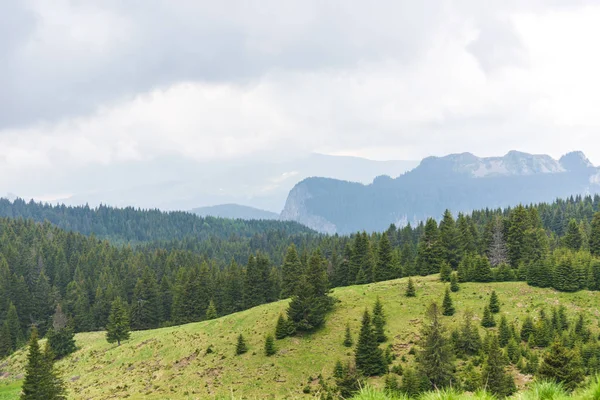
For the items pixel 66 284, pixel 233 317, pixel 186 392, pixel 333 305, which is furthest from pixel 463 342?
pixel 66 284

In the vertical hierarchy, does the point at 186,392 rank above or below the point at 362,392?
below

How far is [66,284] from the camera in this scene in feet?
462

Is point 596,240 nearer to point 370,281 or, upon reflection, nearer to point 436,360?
point 370,281

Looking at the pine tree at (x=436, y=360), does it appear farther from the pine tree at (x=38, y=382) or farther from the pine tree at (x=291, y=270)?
the pine tree at (x=291, y=270)

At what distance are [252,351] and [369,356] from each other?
18.2m

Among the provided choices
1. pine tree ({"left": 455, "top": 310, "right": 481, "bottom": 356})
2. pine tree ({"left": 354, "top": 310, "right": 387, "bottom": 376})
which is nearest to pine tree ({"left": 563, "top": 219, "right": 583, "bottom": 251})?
pine tree ({"left": 455, "top": 310, "right": 481, "bottom": 356})

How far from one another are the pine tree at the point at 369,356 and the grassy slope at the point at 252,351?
6.98 ft

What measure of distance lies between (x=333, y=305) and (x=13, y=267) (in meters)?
131

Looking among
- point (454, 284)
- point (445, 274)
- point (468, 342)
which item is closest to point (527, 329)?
point (468, 342)

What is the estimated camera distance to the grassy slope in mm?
52000

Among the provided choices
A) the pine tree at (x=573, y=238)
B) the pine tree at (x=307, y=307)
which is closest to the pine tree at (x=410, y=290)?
the pine tree at (x=307, y=307)

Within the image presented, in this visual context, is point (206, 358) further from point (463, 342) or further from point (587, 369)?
point (587, 369)

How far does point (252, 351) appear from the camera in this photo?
59.7m

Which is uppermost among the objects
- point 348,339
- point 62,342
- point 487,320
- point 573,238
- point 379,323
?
point 573,238
